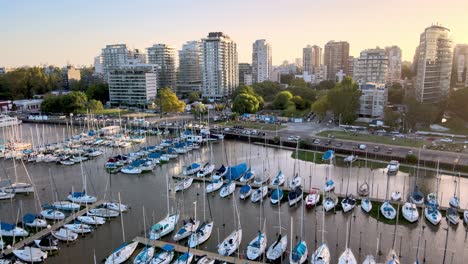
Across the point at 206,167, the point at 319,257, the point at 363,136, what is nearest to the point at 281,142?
the point at 363,136

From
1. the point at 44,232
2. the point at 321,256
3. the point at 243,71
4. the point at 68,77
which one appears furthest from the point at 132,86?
the point at 321,256

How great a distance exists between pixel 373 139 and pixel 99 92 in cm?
5307

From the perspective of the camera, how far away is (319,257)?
14.0m

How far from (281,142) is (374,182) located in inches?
489

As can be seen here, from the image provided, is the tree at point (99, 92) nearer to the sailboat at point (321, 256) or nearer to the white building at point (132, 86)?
the white building at point (132, 86)

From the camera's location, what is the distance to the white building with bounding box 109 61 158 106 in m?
64.4

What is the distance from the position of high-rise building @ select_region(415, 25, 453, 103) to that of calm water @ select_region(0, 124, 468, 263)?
91.4 ft

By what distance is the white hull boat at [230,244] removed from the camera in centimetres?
1485

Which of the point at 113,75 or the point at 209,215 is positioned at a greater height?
the point at 113,75

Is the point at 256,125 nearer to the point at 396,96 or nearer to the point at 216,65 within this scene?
the point at 396,96

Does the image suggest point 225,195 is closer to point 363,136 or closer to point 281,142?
point 281,142

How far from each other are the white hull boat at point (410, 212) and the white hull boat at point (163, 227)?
11.5 meters

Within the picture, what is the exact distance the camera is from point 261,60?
98000mm

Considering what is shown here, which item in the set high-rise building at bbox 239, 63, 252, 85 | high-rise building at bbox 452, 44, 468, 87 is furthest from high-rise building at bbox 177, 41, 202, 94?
high-rise building at bbox 452, 44, 468, 87
